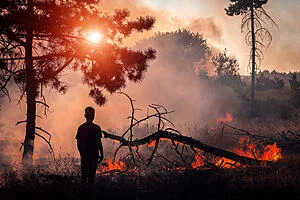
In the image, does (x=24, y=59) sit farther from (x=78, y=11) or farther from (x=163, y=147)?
(x=163, y=147)

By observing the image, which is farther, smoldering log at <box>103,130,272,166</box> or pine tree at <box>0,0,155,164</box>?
pine tree at <box>0,0,155,164</box>

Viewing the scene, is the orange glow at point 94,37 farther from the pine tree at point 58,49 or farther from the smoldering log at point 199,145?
the smoldering log at point 199,145

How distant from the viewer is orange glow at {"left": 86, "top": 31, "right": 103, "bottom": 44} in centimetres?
1149

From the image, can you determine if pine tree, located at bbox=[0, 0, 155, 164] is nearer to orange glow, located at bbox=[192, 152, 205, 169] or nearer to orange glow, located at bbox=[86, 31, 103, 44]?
orange glow, located at bbox=[86, 31, 103, 44]

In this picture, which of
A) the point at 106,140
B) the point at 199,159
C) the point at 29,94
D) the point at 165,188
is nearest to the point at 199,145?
the point at 199,159

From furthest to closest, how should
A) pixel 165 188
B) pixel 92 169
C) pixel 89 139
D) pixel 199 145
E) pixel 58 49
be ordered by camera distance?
pixel 58 49 < pixel 199 145 < pixel 89 139 < pixel 92 169 < pixel 165 188

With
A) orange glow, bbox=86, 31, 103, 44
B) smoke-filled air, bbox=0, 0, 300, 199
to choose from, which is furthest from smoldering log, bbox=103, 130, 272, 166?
orange glow, bbox=86, 31, 103, 44

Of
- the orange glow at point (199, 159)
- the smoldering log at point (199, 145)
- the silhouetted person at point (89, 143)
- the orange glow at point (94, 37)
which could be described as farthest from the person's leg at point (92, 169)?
the orange glow at point (94, 37)

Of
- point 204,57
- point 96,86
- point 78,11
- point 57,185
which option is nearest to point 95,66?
point 96,86

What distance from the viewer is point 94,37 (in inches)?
456

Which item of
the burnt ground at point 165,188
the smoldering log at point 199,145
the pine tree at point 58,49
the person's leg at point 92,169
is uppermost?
the pine tree at point 58,49

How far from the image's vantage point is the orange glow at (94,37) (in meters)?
11.5

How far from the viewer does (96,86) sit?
11.7 meters

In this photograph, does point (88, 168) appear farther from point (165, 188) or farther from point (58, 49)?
point (58, 49)
